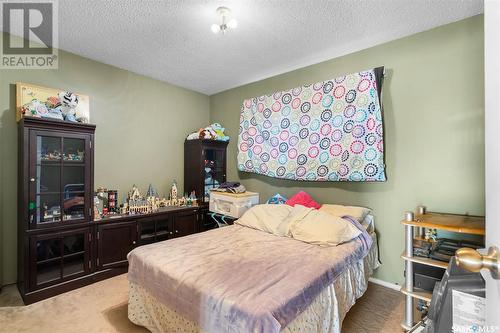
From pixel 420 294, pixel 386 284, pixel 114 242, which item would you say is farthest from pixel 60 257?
pixel 386 284

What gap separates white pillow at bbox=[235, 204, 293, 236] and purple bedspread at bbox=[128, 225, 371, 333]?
19 centimetres

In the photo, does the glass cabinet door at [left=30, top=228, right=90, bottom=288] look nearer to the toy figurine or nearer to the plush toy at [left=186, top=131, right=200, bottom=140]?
the toy figurine

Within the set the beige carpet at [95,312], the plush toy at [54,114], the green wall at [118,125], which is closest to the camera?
the beige carpet at [95,312]

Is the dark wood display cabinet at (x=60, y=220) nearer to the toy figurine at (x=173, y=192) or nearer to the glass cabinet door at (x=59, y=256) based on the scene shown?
the glass cabinet door at (x=59, y=256)

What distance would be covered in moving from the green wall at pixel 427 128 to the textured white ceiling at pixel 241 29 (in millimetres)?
185

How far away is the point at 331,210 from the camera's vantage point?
8.74 feet

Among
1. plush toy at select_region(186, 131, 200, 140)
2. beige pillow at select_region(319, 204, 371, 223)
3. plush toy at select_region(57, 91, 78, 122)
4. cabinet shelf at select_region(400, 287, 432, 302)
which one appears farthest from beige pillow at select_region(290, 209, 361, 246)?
plush toy at select_region(57, 91, 78, 122)

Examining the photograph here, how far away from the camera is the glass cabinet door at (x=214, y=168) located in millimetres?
3855

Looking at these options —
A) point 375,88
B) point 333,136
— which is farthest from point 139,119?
point 375,88

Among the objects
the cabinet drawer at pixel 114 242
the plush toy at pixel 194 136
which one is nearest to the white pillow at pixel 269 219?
the cabinet drawer at pixel 114 242

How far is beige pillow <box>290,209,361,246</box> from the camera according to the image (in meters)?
2.16

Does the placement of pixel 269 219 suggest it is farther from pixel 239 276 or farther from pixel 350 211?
pixel 239 276

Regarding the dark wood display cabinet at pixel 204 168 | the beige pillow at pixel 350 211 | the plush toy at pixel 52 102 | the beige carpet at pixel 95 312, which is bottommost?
the beige carpet at pixel 95 312

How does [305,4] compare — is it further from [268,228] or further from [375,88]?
[268,228]
